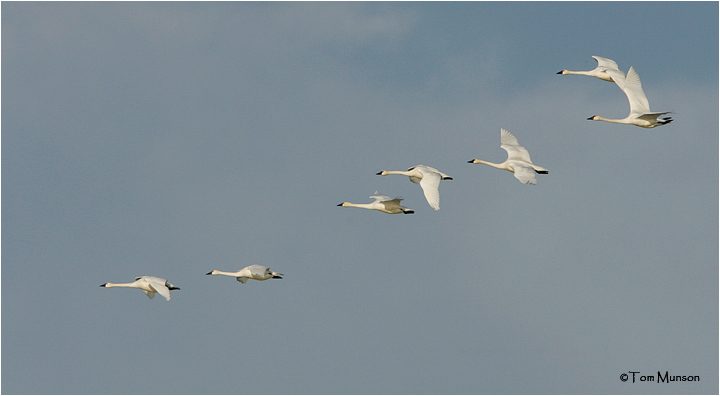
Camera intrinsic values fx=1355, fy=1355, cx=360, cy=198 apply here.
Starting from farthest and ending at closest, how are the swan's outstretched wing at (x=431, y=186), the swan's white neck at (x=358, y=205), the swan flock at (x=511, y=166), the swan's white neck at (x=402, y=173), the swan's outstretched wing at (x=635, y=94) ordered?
the swan's white neck at (x=358, y=205)
the swan's outstretched wing at (x=635, y=94)
the swan's white neck at (x=402, y=173)
the swan flock at (x=511, y=166)
the swan's outstretched wing at (x=431, y=186)

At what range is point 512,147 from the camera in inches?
2436

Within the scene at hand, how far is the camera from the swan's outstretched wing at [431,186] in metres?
54.8

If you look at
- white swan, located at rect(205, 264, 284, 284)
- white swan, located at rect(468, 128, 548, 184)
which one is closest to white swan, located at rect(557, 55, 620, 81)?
white swan, located at rect(468, 128, 548, 184)

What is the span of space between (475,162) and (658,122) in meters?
9.37

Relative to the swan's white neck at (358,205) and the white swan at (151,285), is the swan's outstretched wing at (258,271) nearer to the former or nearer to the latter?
the white swan at (151,285)

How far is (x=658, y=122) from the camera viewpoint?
2339 inches

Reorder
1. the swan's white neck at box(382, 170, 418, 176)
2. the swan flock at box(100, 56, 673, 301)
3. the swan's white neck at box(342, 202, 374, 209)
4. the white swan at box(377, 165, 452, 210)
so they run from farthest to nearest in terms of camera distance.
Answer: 1. the swan's white neck at box(342, 202, 374, 209)
2. the swan's white neck at box(382, 170, 418, 176)
3. the swan flock at box(100, 56, 673, 301)
4. the white swan at box(377, 165, 452, 210)

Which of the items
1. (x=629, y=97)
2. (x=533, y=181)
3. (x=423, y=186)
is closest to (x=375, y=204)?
(x=423, y=186)

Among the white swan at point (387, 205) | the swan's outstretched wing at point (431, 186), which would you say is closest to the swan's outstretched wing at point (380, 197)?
the white swan at point (387, 205)

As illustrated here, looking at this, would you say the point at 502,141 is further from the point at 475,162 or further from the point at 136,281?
the point at 136,281

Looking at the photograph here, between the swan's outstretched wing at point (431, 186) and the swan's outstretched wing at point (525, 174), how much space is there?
10.8ft

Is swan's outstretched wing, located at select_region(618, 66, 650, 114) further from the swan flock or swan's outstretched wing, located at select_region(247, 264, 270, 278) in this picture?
swan's outstretched wing, located at select_region(247, 264, 270, 278)

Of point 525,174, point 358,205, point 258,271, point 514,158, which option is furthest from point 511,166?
point 258,271

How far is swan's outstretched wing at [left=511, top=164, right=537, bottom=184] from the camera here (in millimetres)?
55156
